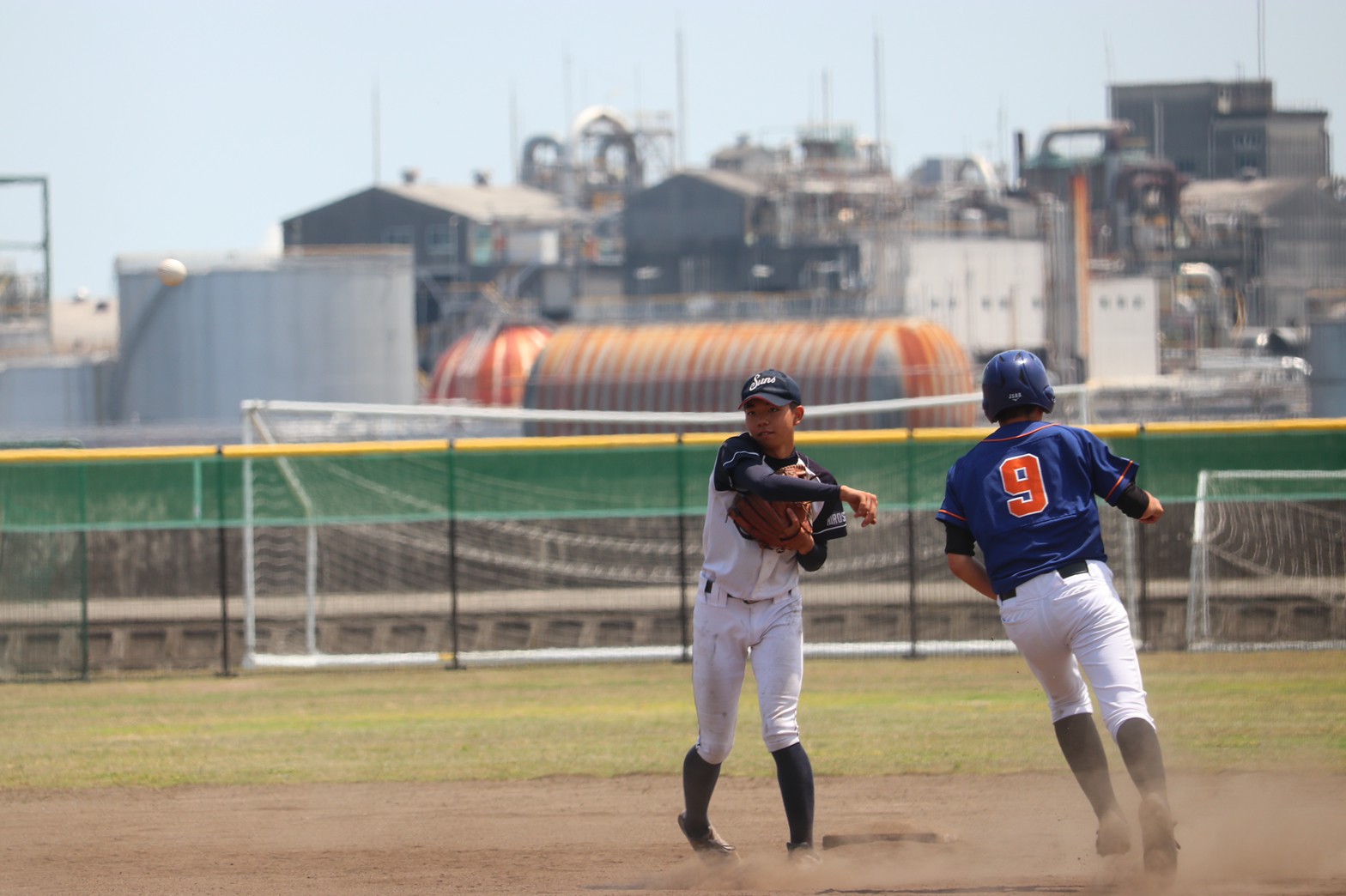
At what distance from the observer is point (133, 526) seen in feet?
51.0

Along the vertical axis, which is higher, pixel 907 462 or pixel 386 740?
pixel 907 462

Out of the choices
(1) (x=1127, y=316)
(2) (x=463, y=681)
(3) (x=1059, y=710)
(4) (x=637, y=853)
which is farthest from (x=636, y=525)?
(1) (x=1127, y=316)

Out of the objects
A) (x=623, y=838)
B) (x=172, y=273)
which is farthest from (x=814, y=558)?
(x=172, y=273)

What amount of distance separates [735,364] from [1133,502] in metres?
34.8

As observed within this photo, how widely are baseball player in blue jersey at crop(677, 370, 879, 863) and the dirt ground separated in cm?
49

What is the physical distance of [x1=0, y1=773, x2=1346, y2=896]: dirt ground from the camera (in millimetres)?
6070

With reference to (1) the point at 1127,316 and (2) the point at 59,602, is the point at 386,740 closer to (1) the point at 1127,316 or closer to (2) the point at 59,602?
(2) the point at 59,602

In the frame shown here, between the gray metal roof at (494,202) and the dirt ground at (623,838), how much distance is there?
60729mm

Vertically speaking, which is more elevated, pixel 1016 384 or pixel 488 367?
pixel 488 367

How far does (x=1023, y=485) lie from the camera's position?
231 inches

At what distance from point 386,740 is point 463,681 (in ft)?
12.1

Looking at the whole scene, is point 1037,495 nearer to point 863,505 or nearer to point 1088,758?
point 863,505

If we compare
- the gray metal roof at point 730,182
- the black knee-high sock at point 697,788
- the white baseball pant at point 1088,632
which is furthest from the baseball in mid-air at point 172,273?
the gray metal roof at point 730,182

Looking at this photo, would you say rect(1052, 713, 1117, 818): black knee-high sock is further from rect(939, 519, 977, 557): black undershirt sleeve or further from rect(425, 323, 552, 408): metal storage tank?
rect(425, 323, 552, 408): metal storage tank
